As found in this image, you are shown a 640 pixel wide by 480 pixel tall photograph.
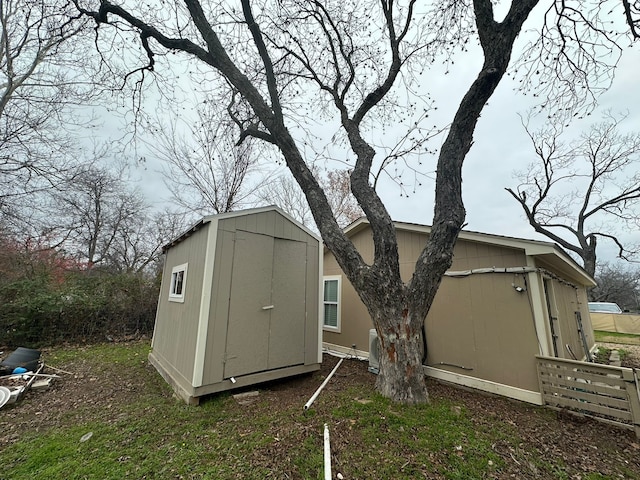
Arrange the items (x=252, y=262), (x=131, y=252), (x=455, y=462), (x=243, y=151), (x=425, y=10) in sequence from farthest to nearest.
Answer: (x=131, y=252) → (x=243, y=151) → (x=425, y=10) → (x=252, y=262) → (x=455, y=462)

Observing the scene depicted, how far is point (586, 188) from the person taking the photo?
39.1 feet

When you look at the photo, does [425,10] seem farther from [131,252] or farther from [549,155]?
[131,252]

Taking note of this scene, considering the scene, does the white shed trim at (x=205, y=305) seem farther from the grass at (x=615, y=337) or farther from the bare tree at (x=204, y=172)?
the grass at (x=615, y=337)

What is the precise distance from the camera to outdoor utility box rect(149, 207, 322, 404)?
3645 millimetres

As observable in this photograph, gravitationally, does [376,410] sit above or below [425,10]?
below

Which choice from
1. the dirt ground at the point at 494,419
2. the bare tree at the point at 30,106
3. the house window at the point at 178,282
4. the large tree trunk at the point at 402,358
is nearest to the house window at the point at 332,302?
the dirt ground at the point at 494,419

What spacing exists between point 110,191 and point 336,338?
39.4ft

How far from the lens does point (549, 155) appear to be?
11953 millimetres

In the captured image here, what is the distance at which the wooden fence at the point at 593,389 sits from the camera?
2982mm

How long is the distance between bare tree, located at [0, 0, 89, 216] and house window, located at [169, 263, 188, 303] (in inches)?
214

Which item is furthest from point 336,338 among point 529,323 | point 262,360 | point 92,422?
point 92,422

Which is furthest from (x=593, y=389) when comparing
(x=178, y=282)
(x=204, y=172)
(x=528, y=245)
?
(x=204, y=172)

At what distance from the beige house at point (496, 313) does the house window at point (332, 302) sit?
1784mm

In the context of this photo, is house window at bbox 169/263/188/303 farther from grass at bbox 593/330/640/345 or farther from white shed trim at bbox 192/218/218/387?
grass at bbox 593/330/640/345
